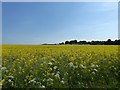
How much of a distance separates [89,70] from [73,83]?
1.25 metres

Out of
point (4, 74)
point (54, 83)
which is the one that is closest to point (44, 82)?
point (54, 83)

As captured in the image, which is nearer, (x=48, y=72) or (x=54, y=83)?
(x=54, y=83)

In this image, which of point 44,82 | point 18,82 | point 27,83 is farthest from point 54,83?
point 18,82

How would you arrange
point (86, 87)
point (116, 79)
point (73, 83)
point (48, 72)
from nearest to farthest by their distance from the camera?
point (86, 87)
point (73, 83)
point (116, 79)
point (48, 72)

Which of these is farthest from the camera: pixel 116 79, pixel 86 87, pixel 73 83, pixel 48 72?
pixel 48 72

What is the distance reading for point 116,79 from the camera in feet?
22.0

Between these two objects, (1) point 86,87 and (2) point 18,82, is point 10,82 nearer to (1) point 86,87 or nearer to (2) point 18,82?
(2) point 18,82

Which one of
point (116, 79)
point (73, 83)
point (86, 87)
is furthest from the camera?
point (116, 79)

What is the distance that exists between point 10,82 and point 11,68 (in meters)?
1.60

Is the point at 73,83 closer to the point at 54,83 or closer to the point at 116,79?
the point at 54,83

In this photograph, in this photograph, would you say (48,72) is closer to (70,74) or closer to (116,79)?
(70,74)

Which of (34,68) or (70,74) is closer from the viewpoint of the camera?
(70,74)

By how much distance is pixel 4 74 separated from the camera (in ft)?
22.8

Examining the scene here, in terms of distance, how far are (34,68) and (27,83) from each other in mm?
1529
